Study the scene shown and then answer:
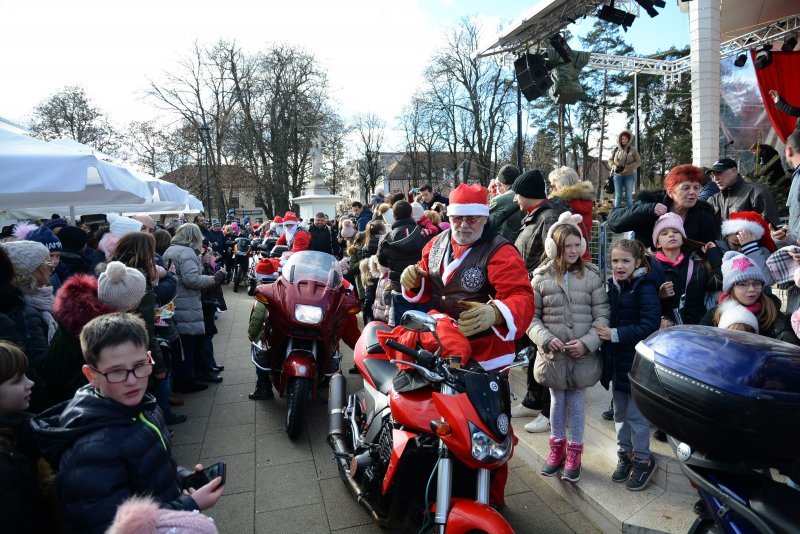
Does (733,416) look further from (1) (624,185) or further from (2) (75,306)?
(1) (624,185)

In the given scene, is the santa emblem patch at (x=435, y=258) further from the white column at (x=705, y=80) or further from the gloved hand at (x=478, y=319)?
the white column at (x=705, y=80)

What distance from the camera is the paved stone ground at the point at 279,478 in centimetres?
304

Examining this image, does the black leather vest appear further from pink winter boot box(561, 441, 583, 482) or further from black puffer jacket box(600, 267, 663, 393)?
pink winter boot box(561, 441, 583, 482)

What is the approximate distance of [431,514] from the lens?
221 cm

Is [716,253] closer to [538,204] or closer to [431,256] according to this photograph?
[538,204]

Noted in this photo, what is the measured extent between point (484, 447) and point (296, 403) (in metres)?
2.50

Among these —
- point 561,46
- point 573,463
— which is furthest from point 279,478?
point 561,46

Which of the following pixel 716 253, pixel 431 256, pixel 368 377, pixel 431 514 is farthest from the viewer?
pixel 716 253

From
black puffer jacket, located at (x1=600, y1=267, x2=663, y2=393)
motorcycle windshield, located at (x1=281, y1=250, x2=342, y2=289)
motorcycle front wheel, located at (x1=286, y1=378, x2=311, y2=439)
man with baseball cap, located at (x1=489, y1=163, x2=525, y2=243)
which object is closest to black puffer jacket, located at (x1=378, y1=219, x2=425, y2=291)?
motorcycle windshield, located at (x1=281, y1=250, x2=342, y2=289)

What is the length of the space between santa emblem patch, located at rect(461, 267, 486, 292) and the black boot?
10.2 ft

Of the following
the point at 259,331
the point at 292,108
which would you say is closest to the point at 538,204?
the point at 259,331

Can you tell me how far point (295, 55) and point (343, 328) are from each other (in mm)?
31941

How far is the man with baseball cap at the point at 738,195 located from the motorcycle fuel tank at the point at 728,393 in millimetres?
3191

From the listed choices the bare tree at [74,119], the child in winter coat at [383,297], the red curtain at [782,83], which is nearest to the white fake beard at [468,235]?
the child in winter coat at [383,297]
